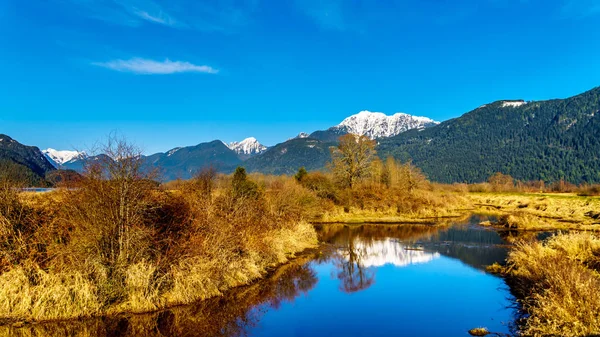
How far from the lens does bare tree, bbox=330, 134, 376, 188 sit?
5950 cm

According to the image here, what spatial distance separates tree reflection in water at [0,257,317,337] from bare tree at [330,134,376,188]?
137 ft

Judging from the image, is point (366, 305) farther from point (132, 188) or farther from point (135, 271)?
point (132, 188)

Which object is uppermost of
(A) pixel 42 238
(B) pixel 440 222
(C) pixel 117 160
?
(C) pixel 117 160

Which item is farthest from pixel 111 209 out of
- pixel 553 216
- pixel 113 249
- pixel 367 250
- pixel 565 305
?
pixel 553 216

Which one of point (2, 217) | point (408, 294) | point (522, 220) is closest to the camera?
point (2, 217)

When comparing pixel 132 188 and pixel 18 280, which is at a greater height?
pixel 132 188

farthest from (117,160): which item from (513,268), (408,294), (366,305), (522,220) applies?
(522,220)

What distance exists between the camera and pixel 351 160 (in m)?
59.9

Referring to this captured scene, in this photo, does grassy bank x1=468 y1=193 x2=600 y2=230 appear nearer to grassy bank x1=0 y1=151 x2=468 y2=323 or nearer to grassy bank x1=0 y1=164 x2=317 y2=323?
grassy bank x1=0 y1=151 x2=468 y2=323

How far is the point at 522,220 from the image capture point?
4291 centimetres

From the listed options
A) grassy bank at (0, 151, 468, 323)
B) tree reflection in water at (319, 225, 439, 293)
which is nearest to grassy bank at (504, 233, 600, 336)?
tree reflection in water at (319, 225, 439, 293)

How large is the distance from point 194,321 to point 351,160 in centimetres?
4780

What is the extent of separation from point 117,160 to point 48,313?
238 inches

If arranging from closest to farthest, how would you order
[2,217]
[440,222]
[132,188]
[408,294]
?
[2,217]
[132,188]
[408,294]
[440,222]
